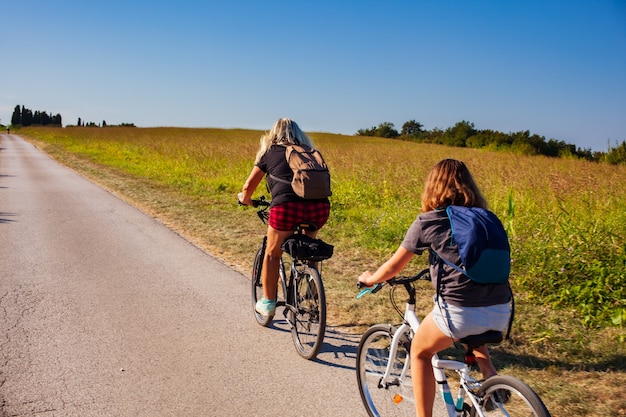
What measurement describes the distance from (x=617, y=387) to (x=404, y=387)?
163 centimetres

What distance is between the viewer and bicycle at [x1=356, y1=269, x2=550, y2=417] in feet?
7.91

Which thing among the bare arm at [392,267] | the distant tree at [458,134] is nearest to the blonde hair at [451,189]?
the bare arm at [392,267]

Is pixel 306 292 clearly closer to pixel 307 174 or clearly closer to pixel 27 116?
pixel 307 174

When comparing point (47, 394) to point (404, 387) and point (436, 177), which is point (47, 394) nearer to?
point (404, 387)

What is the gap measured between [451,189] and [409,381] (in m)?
1.21

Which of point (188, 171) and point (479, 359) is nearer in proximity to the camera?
point (479, 359)

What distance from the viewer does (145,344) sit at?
471 centimetres

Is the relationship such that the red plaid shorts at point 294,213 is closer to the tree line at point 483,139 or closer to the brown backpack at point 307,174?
the brown backpack at point 307,174

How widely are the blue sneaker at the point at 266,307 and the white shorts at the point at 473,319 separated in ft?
8.53

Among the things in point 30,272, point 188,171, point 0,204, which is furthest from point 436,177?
point 188,171

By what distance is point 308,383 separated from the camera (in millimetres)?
4004

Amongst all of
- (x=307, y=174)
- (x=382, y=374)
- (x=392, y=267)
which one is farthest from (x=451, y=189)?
(x=307, y=174)

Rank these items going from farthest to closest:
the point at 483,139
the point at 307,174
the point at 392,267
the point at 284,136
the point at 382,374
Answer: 1. the point at 483,139
2. the point at 284,136
3. the point at 307,174
4. the point at 382,374
5. the point at 392,267

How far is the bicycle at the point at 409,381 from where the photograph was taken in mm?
2410
